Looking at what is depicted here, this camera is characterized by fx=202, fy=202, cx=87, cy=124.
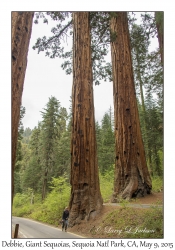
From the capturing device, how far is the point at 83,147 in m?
6.32

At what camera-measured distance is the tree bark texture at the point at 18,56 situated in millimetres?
3660

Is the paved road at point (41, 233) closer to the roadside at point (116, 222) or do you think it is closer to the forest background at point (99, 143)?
the roadside at point (116, 222)

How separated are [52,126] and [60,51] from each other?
12.3 meters

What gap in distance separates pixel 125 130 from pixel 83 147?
8.70 ft

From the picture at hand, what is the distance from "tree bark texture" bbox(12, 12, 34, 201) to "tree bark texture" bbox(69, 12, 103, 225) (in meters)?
2.79

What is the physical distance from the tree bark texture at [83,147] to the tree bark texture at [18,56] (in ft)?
9.16

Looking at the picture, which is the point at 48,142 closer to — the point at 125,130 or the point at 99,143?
the point at 99,143

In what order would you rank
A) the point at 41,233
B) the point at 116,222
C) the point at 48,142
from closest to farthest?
1. the point at 41,233
2. the point at 116,222
3. the point at 48,142

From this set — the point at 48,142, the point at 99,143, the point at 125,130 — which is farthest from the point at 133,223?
the point at 99,143

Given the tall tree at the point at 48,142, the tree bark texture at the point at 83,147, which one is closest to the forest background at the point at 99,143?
the tall tree at the point at 48,142

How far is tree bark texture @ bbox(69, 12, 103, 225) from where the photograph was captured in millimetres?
6129

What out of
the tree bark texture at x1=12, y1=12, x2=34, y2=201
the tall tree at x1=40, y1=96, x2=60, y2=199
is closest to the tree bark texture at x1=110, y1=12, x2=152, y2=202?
the tree bark texture at x1=12, y1=12, x2=34, y2=201

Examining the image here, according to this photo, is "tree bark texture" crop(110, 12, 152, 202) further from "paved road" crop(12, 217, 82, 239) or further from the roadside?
"paved road" crop(12, 217, 82, 239)

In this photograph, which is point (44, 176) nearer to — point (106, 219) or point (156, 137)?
point (156, 137)
